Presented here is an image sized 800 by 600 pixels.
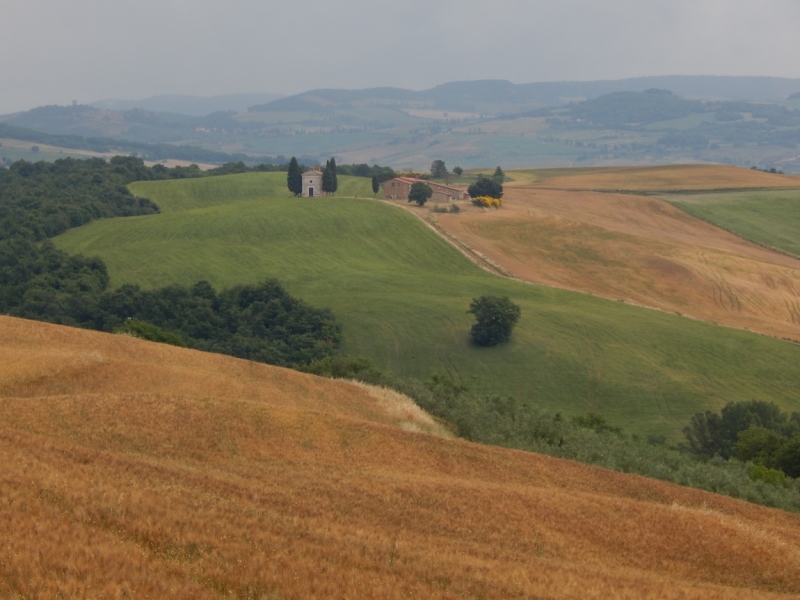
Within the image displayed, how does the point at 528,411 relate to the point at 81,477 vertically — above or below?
below

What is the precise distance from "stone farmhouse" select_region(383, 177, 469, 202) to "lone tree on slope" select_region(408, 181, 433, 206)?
295 cm

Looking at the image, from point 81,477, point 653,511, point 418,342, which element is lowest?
point 418,342

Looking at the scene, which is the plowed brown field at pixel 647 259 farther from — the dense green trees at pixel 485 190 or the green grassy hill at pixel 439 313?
the green grassy hill at pixel 439 313

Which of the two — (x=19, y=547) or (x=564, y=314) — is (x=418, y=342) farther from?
(x=19, y=547)

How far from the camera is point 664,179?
16925 cm

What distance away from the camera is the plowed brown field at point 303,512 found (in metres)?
14.7

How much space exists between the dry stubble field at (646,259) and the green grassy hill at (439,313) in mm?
5986

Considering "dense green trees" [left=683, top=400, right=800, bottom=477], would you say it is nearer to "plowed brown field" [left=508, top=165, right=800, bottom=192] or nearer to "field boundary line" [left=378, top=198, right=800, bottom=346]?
"field boundary line" [left=378, top=198, right=800, bottom=346]

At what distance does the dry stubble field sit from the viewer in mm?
91625

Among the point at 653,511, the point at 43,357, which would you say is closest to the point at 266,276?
the point at 43,357

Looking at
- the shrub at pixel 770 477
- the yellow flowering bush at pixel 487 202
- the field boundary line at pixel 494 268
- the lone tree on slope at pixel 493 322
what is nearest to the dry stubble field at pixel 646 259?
the field boundary line at pixel 494 268

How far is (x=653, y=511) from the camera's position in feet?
84.3

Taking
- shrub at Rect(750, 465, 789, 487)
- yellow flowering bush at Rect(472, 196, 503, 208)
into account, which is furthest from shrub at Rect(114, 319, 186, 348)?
yellow flowering bush at Rect(472, 196, 503, 208)

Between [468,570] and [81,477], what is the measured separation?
29.1 ft
